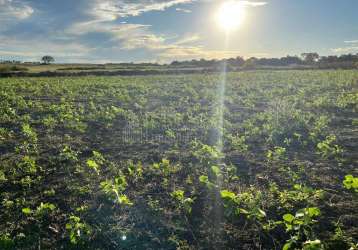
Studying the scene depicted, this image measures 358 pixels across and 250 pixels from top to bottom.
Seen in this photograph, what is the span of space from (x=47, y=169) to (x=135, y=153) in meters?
2.25

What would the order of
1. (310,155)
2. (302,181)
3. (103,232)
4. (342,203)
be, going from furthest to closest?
(310,155), (302,181), (342,203), (103,232)

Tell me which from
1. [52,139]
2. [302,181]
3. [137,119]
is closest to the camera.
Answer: [302,181]

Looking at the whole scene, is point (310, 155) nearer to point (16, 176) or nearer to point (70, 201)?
point (70, 201)

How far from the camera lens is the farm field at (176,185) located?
5176 millimetres

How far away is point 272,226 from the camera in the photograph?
212 inches

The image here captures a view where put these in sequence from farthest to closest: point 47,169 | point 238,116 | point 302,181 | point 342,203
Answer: point 238,116, point 47,169, point 302,181, point 342,203

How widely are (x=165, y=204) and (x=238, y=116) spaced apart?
917 centimetres

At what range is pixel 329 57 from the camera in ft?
295

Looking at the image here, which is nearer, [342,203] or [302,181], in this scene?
[342,203]

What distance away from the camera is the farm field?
17.0 ft

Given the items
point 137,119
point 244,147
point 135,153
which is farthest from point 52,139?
point 244,147

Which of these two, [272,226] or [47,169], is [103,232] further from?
[47,169]

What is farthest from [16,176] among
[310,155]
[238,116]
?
[238,116]

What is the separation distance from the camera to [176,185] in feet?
23.3
